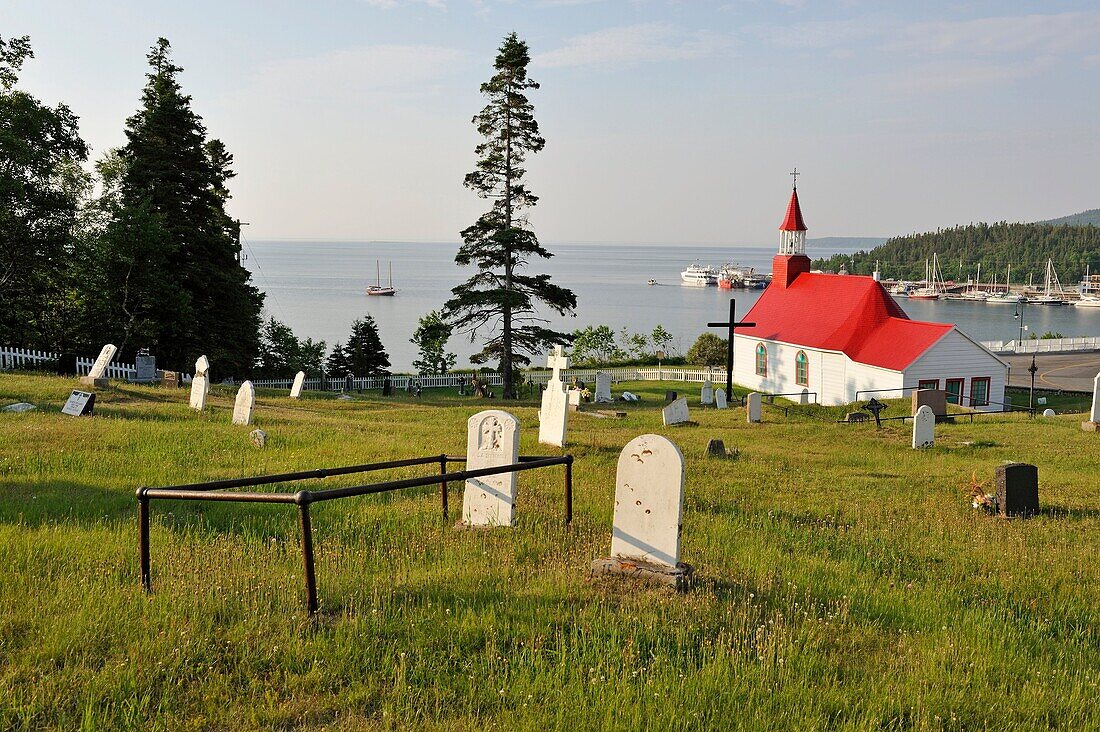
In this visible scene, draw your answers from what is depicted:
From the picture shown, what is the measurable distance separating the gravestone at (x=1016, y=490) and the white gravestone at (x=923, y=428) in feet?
21.8

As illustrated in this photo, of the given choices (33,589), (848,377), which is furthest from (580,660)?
(848,377)

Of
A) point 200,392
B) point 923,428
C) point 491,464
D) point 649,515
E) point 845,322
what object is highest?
point 845,322

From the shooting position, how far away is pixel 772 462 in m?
14.7

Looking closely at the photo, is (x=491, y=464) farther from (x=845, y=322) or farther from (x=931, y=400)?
(x=845, y=322)

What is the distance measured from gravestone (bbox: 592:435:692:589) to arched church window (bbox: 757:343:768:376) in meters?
34.1

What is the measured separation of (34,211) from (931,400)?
1207 inches

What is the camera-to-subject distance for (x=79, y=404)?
16.3 metres

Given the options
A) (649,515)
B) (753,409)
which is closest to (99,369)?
(753,409)

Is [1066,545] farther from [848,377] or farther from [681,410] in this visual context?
[848,377]

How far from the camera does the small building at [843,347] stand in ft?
104

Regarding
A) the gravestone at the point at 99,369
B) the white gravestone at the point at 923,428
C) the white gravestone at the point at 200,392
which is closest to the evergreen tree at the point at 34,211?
the gravestone at the point at 99,369

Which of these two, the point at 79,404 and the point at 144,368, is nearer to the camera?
the point at 79,404

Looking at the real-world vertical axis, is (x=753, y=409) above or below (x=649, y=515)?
below

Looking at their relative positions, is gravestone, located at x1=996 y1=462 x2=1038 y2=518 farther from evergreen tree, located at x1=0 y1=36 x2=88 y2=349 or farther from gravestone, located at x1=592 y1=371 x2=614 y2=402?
evergreen tree, located at x1=0 y1=36 x2=88 y2=349
